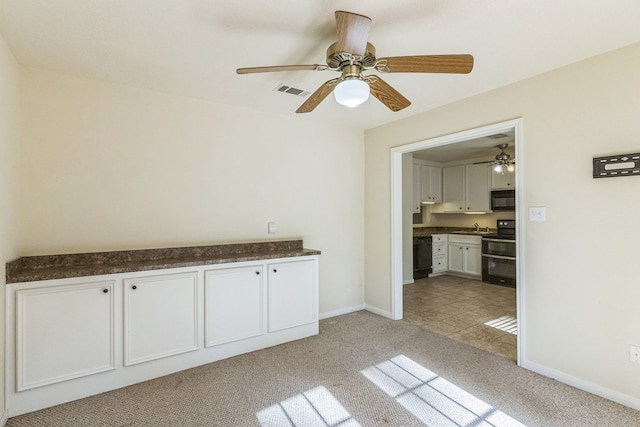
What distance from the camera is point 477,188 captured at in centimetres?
620

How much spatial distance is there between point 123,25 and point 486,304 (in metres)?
4.96

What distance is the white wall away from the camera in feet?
7.90

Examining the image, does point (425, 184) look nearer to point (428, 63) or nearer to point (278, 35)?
point (428, 63)

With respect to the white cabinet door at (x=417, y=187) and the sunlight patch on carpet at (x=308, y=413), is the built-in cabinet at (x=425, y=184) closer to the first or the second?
the white cabinet door at (x=417, y=187)

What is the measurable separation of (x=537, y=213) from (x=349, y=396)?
203cm

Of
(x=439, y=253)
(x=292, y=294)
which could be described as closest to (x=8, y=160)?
(x=292, y=294)

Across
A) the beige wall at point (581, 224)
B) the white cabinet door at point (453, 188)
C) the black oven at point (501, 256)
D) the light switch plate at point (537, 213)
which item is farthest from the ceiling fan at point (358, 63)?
the white cabinet door at point (453, 188)

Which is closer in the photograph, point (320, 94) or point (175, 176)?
point (320, 94)

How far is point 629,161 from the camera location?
204cm

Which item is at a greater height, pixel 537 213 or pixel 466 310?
pixel 537 213

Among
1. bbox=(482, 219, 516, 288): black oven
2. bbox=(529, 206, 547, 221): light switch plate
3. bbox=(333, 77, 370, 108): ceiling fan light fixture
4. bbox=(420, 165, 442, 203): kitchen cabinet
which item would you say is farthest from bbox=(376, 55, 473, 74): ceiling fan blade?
bbox=(420, 165, 442, 203): kitchen cabinet

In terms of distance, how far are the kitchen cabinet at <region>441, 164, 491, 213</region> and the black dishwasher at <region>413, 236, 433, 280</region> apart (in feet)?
3.53

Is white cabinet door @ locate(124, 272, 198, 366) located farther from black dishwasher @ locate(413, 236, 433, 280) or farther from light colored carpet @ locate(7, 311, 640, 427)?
black dishwasher @ locate(413, 236, 433, 280)

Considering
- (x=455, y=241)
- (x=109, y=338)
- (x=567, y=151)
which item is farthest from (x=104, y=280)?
(x=455, y=241)
